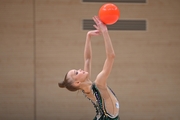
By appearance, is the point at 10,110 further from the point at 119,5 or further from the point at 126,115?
the point at 119,5

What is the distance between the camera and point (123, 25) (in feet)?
19.0

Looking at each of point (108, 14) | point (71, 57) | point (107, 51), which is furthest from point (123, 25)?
point (107, 51)

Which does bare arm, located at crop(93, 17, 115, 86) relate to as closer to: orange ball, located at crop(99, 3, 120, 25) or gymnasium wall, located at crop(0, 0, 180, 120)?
A: orange ball, located at crop(99, 3, 120, 25)

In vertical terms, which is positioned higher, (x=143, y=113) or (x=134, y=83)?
(x=134, y=83)

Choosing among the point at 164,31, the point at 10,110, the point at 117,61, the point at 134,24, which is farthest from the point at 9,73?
the point at 164,31

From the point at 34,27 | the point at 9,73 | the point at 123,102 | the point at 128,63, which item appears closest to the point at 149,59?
the point at 128,63

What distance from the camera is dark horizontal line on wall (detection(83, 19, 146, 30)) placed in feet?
18.8

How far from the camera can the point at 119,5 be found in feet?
18.9

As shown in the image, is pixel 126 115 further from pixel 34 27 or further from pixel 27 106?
pixel 34 27

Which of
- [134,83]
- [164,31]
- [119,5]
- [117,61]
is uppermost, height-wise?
[119,5]

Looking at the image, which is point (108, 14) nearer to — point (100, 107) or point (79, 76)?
point (79, 76)

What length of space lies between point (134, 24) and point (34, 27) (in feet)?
5.62

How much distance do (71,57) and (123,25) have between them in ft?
3.43

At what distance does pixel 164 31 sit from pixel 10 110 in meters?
3.00
